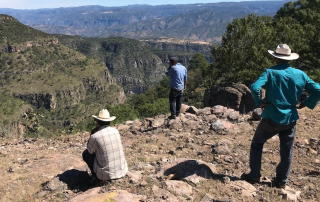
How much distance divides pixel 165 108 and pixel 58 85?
318ft

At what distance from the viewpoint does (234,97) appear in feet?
34.7

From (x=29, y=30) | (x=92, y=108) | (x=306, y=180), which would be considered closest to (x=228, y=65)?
(x=306, y=180)

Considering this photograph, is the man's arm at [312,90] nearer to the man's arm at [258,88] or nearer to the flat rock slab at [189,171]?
the man's arm at [258,88]

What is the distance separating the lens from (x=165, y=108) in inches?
977

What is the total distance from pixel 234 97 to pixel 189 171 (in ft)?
21.8

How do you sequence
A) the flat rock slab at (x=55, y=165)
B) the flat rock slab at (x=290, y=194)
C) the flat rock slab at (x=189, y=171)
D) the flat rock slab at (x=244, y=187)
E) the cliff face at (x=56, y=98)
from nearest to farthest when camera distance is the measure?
the flat rock slab at (x=290, y=194), the flat rock slab at (x=244, y=187), the flat rock slab at (x=189, y=171), the flat rock slab at (x=55, y=165), the cliff face at (x=56, y=98)

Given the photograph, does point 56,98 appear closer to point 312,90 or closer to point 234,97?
point 234,97

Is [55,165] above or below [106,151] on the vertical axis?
below

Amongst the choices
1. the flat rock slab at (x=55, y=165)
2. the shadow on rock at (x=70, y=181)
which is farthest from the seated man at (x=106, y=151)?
the flat rock slab at (x=55, y=165)

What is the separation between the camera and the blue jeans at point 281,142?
3.85m

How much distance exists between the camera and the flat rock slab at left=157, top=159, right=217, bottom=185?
4.41 m

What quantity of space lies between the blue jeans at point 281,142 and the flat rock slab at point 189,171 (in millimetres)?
762

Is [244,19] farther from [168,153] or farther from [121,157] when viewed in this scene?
[121,157]

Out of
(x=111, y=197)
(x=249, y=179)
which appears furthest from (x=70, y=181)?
(x=249, y=179)
